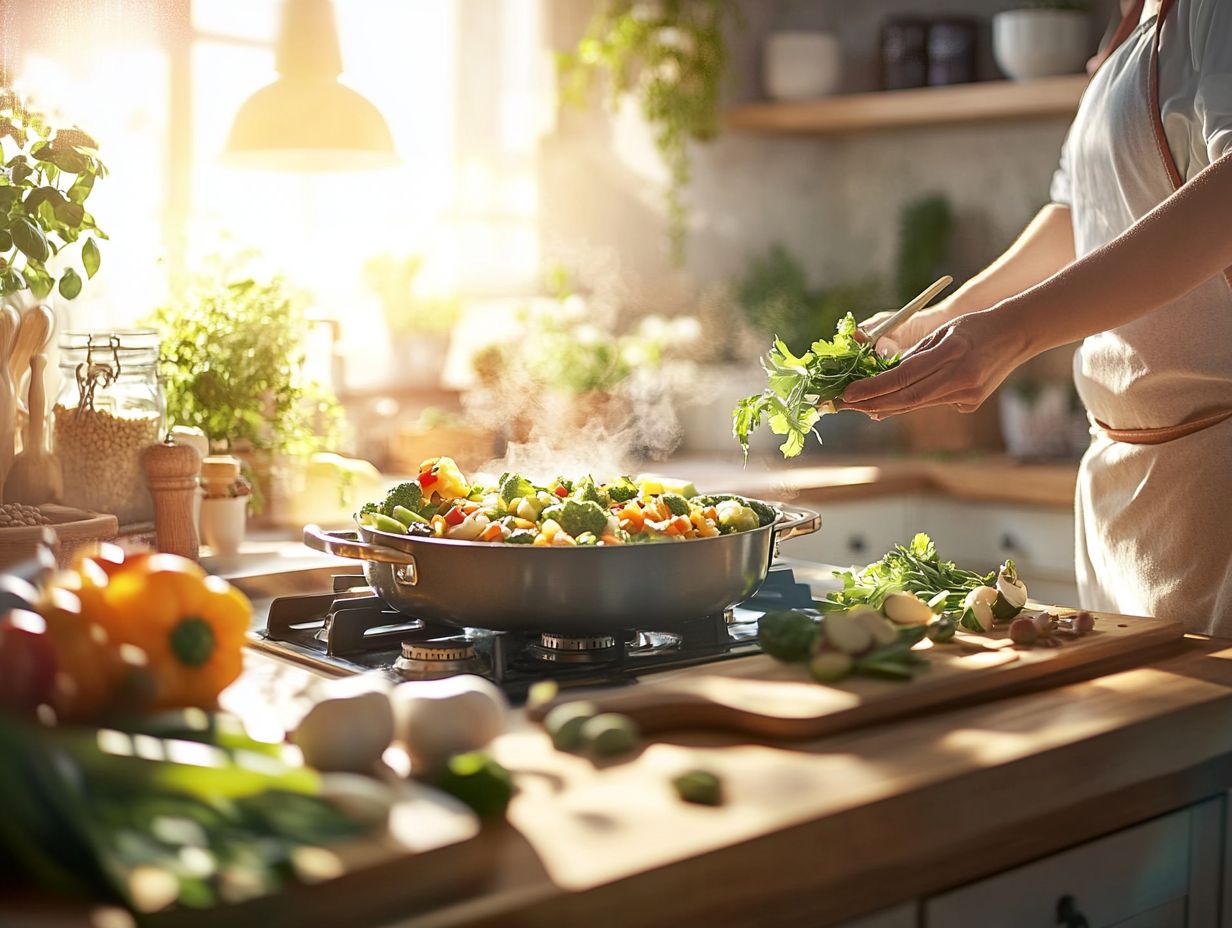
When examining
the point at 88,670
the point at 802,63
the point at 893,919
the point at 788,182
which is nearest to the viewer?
the point at 88,670

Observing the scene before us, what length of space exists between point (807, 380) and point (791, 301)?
91.7 inches

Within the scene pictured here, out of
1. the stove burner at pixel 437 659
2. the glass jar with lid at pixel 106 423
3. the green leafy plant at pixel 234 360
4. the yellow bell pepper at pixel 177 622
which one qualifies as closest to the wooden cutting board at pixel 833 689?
the stove burner at pixel 437 659

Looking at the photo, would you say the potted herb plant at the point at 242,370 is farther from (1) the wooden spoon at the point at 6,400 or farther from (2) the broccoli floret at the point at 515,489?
(2) the broccoli floret at the point at 515,489

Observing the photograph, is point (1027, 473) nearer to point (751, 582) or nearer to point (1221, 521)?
point (1221, 521)

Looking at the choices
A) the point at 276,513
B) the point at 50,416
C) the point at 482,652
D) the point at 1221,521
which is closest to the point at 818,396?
the point at 482,652

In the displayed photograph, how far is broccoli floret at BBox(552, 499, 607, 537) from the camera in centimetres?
128

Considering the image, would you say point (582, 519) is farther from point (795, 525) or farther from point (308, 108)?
point (308, 108)

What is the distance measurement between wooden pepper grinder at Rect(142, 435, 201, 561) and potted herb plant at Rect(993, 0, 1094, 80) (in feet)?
7.42

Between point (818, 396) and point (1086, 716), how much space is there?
40cm

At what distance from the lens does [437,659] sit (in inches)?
49.4

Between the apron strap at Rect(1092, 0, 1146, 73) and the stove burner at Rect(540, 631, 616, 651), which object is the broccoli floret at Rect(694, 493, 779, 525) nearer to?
the stove burner at Rect(540, 631, 616, 651)

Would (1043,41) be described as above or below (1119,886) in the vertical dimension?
above

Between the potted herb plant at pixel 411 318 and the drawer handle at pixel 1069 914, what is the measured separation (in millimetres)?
2498

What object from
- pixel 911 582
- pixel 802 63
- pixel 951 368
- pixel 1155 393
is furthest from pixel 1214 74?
pixel 802 63
